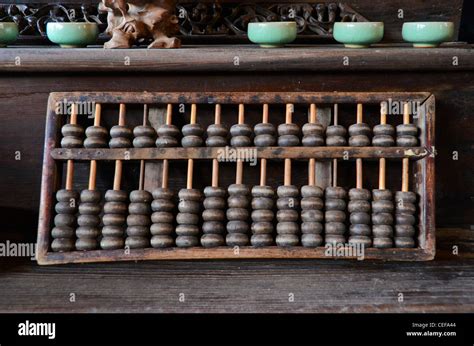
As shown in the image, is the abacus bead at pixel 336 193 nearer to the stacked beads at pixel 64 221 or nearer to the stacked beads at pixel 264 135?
the stacked beads at pixel 264 135

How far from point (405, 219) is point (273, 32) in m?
0.54

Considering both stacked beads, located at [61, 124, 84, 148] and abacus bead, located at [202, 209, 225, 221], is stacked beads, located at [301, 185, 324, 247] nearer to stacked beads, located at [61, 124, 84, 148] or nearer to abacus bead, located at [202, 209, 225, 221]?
abacus bead, located at [202, 209, 225, 221]

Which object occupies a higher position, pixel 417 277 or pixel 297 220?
pixel 297 220

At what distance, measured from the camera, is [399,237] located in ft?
4.22

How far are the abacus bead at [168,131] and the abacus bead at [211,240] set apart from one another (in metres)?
0.24

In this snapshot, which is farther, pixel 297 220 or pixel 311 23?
pixel 311 23

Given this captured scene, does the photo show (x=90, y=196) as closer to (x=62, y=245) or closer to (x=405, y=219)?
(x=62, y=245)

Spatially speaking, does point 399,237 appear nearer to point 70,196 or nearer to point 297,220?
point 297,220

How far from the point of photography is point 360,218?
50.6 inches

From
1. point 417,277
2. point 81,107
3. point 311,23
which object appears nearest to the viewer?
point 417,277

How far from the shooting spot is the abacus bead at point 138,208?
1289mm

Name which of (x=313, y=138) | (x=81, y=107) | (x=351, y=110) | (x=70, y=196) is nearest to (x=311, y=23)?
(x=351, y=110)
